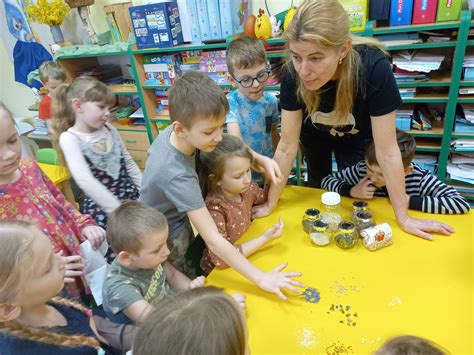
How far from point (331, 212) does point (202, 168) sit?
537 mm

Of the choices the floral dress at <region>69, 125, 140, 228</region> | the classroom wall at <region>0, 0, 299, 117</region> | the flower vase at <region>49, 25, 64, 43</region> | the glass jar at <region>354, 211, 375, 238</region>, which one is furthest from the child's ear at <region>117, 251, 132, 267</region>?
the flower vase at <region>49, 25, 64, 43</region>

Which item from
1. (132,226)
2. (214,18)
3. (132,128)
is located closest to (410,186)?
(132,226)

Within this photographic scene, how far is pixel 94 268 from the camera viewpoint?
1517mm

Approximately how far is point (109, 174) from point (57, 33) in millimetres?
2438

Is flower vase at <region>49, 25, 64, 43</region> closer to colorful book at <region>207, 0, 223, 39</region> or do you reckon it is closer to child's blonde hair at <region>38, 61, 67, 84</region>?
child's blonde hair at <region>38, 61, 67, 84</region>

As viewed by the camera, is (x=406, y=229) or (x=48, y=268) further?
(x=406, y=229)

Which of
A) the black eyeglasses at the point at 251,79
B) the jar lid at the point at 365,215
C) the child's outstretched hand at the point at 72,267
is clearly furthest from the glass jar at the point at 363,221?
the child's outstretched hand at the point at 72,267

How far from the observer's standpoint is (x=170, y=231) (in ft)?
4.53

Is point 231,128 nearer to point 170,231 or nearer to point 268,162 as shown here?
point 268,162

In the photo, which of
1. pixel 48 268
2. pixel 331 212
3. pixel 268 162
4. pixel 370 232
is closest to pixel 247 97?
pixel 268 162

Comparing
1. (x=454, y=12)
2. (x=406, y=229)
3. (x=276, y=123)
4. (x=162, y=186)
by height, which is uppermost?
(x=454, y=12)

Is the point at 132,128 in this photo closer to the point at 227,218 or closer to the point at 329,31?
the point at 227,218

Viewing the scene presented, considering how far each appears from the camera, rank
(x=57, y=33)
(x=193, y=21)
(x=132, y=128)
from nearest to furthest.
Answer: (x=193, y=21) < (x=57, y=33) < (x=132, y=128)

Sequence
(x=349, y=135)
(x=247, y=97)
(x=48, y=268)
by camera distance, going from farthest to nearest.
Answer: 1. (x=247, y=97)
2. (x=349, y=135)
3. (x=48, y=268)
